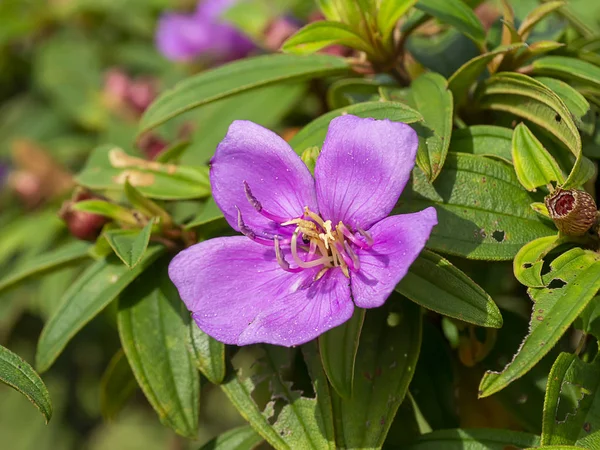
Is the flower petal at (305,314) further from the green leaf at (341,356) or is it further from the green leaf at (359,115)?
the green leaf at (359,115)

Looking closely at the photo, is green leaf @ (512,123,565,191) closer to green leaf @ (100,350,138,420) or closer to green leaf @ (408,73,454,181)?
green leaf @ (408,73,454,181)

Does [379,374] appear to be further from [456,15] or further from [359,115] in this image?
[456,15]

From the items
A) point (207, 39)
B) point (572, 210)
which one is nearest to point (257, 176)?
point (572, 210)

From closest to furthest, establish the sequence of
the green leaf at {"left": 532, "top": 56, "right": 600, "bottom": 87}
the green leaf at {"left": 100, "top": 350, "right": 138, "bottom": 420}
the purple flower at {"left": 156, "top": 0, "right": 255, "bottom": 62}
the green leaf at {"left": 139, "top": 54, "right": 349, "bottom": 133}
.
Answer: the green leaf at {"left": 532, "top": 56, "right": 600, "bottom": 87}, the green leaf at {"left": 139, "top": 54, "right": 349, "bottom": 133}, the green leaf at {"left": 100, "top": 350, "right": 138, "bottom": 420}, the purple flower at {"left": 156, "top": 0, "right": 255, "bottom": 62}

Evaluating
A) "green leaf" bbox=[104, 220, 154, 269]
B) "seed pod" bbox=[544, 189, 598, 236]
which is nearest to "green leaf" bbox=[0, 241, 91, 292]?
"green leaf" bbox=[104, 220, 154, 269]

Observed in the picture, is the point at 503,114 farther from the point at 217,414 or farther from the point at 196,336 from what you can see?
the point at 217,414

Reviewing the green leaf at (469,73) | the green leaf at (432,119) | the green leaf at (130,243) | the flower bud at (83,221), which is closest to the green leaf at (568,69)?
the green leaf at (469,73)
